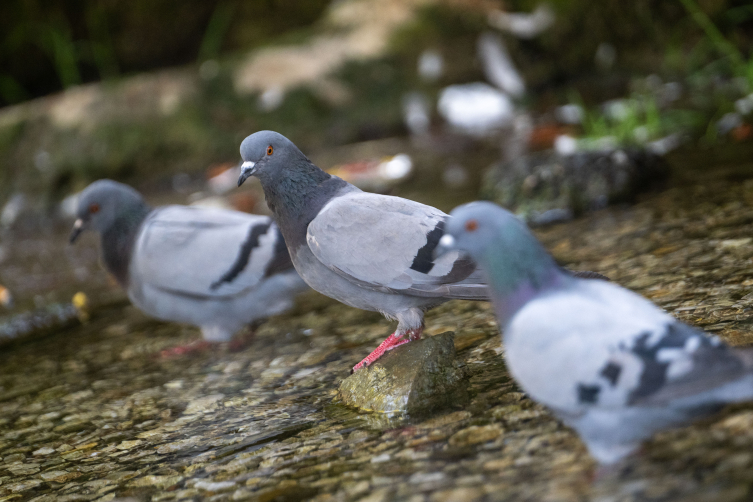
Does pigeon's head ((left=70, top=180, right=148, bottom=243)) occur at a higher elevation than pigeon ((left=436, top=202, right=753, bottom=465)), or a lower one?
higher

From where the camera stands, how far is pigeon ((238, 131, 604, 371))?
3.24 metres

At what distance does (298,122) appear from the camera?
10133mm

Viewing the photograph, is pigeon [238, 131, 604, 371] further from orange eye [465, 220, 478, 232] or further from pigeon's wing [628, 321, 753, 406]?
pigeon's wing [628, 321, 753, 406]

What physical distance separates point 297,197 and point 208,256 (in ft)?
4.14

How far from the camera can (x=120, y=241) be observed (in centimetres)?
500

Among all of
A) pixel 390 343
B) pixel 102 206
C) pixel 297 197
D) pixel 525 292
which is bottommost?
pixel 390 343

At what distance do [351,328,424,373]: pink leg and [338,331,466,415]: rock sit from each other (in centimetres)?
24

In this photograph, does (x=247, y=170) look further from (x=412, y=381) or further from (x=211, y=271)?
(x=412, y=381)

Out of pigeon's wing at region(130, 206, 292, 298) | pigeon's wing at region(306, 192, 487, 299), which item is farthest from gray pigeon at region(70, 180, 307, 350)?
pigeon's wing at region(306, 192, 487, 299)

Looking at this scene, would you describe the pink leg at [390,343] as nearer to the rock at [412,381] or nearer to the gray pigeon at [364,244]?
the gray pigeon at [364,244]

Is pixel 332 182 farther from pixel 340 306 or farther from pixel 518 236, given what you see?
pixel 518 236

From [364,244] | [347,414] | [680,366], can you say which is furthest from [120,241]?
[680,366]

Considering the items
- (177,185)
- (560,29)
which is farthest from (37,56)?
(560,29)

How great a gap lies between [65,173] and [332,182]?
7536 millimetres
